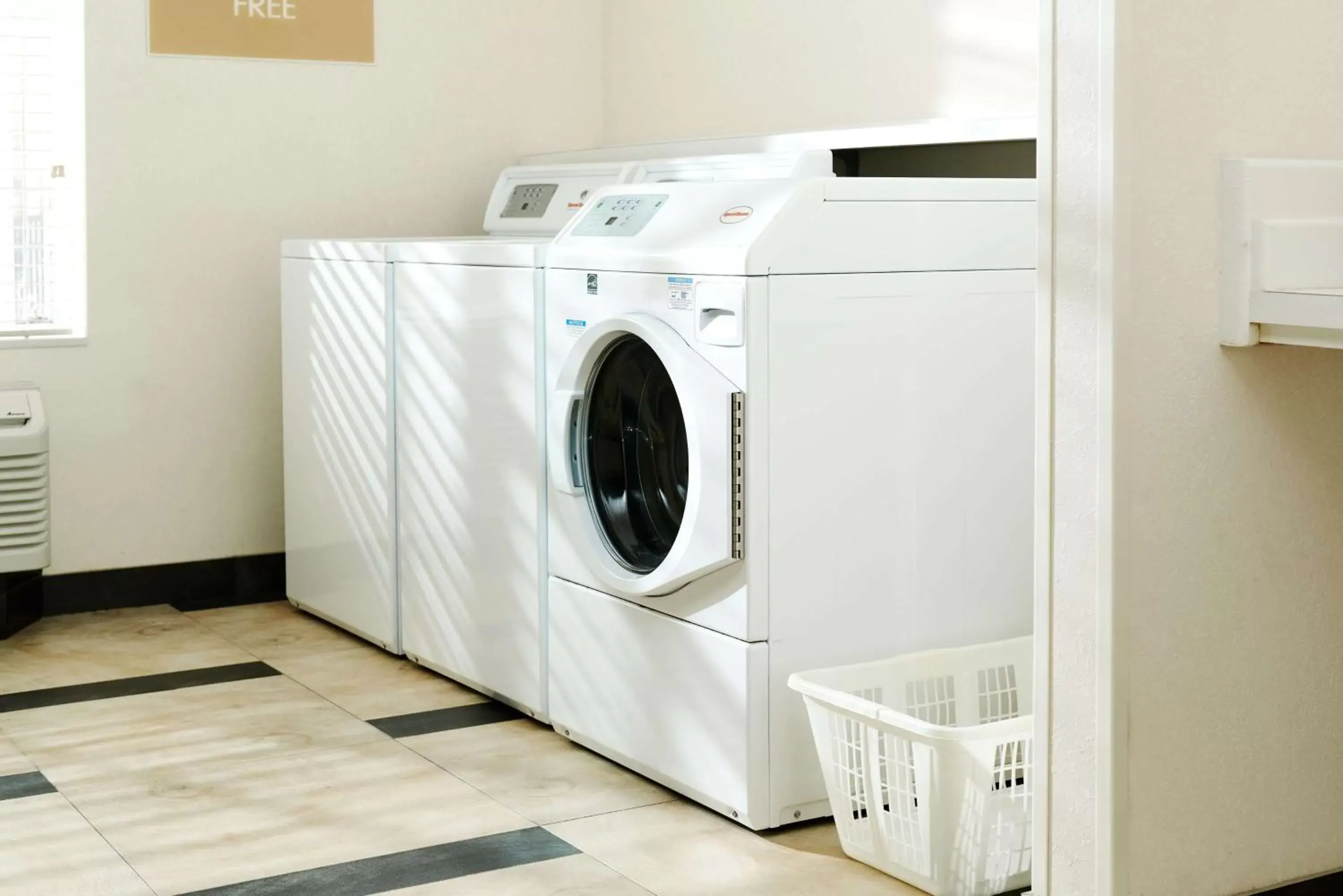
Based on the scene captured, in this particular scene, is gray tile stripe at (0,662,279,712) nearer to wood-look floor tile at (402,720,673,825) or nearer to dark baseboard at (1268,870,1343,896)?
wood-look floor tile at (402,720,673,825)

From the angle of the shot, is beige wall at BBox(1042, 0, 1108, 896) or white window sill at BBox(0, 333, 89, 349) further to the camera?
white window sill at BBox(0, 333, 89, 349)

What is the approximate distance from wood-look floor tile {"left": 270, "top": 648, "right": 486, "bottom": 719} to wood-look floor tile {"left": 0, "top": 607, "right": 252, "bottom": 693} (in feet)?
0.64

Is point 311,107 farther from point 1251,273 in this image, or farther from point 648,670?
point 1251,273

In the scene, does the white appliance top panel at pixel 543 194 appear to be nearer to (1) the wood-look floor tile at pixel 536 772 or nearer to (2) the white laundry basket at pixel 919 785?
(1) the wood-look floor tile at pixel 536 772

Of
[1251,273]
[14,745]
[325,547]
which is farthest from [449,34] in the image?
[1251,273]

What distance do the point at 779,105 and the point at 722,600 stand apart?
1.70 metres

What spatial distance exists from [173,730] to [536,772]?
766mm

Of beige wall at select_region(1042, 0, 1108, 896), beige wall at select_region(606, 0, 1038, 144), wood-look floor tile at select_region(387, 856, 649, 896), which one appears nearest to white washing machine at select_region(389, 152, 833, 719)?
beige wall at select_region(606, 0, 1038, 144)

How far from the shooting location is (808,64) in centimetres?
351

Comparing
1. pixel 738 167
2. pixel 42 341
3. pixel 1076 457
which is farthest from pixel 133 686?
pixel 1076 457

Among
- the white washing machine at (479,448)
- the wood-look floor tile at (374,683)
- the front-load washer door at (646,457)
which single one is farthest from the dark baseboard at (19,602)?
the front-load washer door at (646,457)

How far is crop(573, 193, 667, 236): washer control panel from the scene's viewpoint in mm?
2547

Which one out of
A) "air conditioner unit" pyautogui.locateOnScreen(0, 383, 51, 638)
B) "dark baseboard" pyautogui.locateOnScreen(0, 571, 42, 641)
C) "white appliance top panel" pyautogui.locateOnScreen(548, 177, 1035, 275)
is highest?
"white appliance top panel" pyautogui.locateOnScreen(548, 177, 1035, 275)

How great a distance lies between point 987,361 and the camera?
2.45 metres
